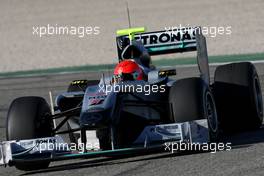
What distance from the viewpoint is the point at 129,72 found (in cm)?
1064

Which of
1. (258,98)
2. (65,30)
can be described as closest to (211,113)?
(258,98)

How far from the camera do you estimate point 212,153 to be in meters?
9.34

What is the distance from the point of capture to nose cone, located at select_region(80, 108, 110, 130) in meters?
9.39

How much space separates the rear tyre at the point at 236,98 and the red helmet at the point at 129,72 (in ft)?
3.87

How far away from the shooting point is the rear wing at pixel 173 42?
11672mm

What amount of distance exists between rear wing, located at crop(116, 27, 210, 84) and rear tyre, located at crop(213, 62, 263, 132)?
0.37 m

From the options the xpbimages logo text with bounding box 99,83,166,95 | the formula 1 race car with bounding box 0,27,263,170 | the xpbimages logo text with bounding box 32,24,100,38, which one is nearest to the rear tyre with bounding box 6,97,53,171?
the formula 1 race car with bounding box 0,27,263,170

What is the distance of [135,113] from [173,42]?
88.1 inches

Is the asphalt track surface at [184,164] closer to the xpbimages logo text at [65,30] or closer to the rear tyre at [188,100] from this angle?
the rear tyre at [188,100]

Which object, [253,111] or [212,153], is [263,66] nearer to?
[253,111]

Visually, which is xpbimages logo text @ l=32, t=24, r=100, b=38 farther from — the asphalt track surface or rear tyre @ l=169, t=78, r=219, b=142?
rear tyre @ l=169, t=78, r=219, b=142

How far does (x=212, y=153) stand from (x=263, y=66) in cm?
1013

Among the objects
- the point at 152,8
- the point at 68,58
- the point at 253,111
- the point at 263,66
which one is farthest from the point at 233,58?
the point at 253,111

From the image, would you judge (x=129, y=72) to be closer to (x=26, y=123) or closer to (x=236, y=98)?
(x=236, y=98)
